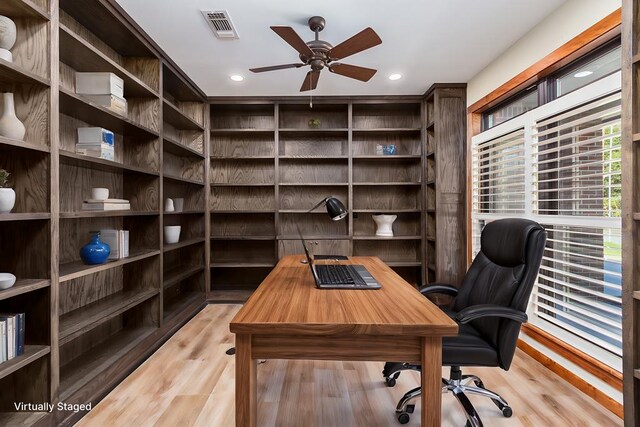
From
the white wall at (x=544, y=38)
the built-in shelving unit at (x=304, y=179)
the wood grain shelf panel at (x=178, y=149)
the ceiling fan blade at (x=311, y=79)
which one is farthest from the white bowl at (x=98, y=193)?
the white wall at (x=544, y=38)

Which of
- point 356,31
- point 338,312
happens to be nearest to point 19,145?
point 338,312

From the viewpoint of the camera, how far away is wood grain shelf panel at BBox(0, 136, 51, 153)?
1453 mm

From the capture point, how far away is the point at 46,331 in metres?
1.72

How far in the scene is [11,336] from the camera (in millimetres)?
1588

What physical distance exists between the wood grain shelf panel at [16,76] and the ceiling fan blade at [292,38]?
1220 millimetres

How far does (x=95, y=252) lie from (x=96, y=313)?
435 mm

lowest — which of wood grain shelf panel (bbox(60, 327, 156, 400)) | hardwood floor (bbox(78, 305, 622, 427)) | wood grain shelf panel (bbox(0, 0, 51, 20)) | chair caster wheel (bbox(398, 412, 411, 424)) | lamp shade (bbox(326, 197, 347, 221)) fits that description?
hardwood floor (bbox(78, 305, 622, 427))

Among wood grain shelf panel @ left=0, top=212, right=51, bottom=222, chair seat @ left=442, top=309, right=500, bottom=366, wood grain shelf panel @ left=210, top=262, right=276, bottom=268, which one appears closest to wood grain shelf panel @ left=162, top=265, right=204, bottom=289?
wood grain shelf panel @ left=210, top=262, right=276, bottom=268

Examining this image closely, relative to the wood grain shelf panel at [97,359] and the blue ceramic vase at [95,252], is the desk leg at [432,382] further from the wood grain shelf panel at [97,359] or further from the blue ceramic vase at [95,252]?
the blue ceramic vase at [95,252]

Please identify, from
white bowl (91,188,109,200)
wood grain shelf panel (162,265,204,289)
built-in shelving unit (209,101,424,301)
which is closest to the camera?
white bowl (91,188,109,200)

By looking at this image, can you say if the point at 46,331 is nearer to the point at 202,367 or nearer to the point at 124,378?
the point at 124,378

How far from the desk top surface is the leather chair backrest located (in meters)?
0.45

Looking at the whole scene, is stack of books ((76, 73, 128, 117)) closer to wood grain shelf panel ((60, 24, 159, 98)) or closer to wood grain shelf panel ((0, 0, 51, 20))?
wood grain shelf panel ((60, 24, 159, 98))

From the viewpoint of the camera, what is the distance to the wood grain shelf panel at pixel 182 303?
10.9 ft
